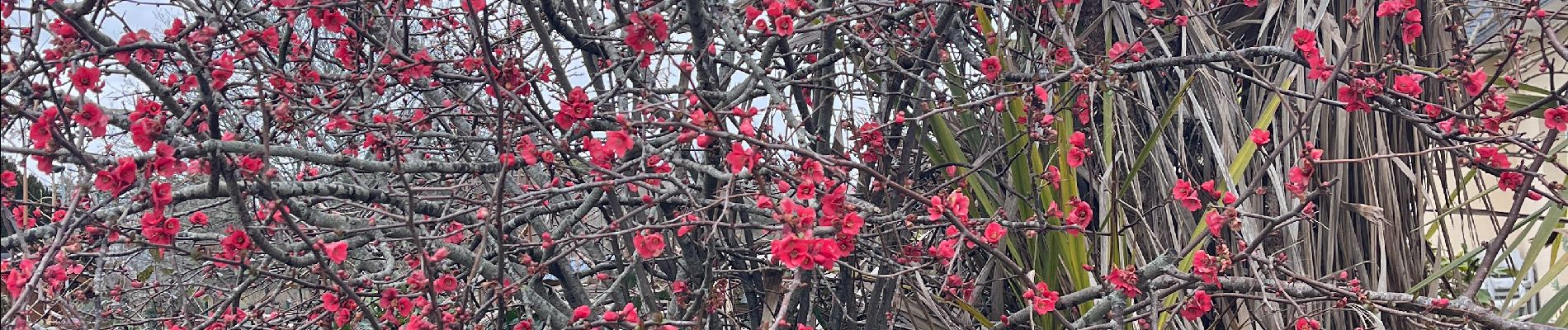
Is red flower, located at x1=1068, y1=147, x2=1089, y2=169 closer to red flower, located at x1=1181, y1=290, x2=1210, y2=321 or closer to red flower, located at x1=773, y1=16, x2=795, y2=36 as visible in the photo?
red flower, located at x1=1181, y1=290, x2=1210, y2=321

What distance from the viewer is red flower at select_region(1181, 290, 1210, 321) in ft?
5.82

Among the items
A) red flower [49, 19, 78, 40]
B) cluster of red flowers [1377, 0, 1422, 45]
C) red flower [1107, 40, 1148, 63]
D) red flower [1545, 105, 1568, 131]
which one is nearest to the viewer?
red flower [49, 19, 78, 40]

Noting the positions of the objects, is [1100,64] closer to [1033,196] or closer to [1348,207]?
[1033,196]

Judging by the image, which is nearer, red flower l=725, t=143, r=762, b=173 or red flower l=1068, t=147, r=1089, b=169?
red flower l=725, t=143, r=762, b=173

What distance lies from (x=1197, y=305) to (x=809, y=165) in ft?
2.44

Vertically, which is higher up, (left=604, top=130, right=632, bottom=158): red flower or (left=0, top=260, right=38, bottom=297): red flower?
(left=604, top=130, right=632, bottom=158): red flower

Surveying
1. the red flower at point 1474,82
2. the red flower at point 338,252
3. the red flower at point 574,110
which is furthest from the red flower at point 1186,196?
the red flower at point 338,252

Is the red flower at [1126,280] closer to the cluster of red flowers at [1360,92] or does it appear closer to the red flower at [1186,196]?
the red flower at [1186,196]

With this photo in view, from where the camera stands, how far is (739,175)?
176 centimetres

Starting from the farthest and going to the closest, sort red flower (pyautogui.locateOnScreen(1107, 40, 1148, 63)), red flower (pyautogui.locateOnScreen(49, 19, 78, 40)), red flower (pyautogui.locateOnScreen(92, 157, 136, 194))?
red flower (pyautogui.locateOnScreen(1107, 40, 1148, 63))
red flower (pyautogui.locateOnScreen(49, 19, 78, 40))
red flower (pyautogui.locateOnScreen(92, 157, 136, 194))

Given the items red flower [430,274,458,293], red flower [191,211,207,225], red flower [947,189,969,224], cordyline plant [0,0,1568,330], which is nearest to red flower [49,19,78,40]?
cordyline plant [0,0,1568,330]

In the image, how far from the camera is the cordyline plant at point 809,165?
1.60 m

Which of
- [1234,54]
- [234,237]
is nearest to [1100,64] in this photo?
[1234,54]

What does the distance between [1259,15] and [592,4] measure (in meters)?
1.71
